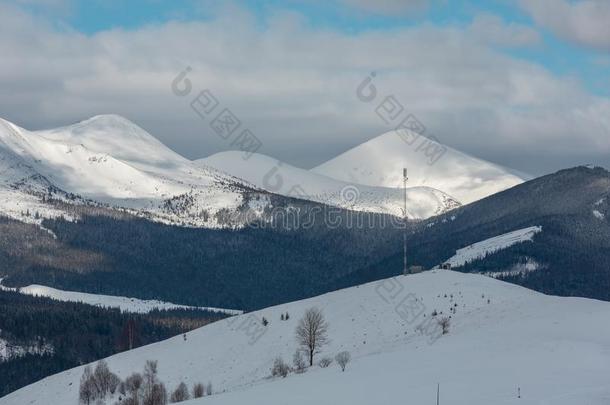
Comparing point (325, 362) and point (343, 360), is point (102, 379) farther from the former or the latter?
point (343, 360)

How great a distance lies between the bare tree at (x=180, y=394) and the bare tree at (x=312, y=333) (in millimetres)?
12123

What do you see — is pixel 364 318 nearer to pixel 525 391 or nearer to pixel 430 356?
pixel 430 356

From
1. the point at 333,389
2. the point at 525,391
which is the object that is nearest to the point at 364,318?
the point at 333,389

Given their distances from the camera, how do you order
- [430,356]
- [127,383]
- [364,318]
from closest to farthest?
[430,356]
[127,383]
[364,318]

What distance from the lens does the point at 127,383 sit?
352 feet

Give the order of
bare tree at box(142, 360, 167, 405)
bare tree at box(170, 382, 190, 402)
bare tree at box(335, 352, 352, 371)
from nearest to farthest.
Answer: bare tree at box(335, 352, 352, 371), bare tree at box(142, 360, 167, 405), bare tree at box(170, 382, 190, 402)

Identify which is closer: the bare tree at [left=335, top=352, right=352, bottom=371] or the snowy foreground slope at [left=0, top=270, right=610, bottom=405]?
the snowy foreground slope at [left=0, top=270, right=610, bottom=405]

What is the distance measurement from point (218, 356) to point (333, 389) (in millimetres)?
40844

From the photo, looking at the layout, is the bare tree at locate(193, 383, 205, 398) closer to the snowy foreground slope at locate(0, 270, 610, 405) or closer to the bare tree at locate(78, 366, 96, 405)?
the snowy foreground slope at locate(0, 270, 610, 405)

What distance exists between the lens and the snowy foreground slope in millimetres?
70062

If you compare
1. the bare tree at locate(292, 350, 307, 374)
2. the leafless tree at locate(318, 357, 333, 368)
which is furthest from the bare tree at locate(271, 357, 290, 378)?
the leafless tree at locate(318, 357, 333, 368)

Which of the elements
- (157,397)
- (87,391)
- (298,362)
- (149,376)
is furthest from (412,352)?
(87,391)

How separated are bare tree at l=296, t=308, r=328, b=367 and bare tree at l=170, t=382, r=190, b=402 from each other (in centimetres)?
1212

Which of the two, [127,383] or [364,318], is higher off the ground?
[364,318]
